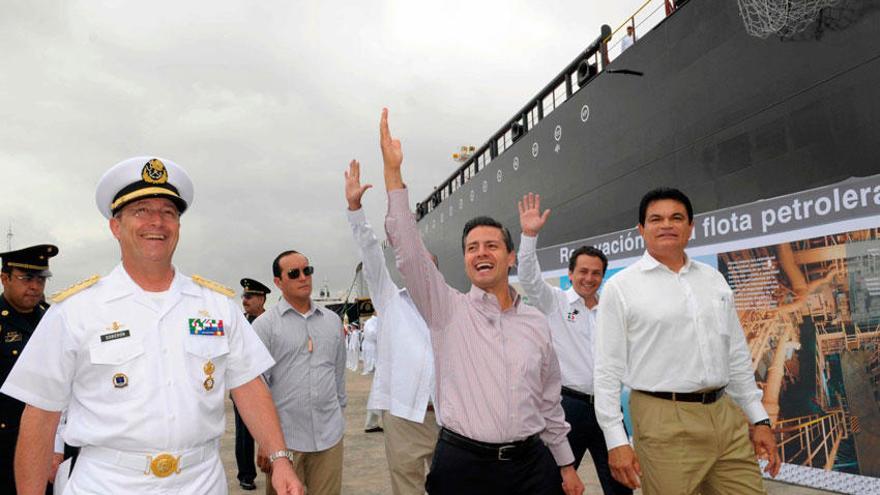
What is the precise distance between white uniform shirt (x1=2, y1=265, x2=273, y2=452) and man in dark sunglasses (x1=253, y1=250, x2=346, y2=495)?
163 centimetres

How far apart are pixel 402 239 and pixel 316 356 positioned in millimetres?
1793

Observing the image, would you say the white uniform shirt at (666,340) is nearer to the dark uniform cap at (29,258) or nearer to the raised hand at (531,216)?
the raised hand at (531,216)

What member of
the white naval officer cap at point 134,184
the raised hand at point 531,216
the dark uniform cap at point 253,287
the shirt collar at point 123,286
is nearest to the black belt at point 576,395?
the raised hand at point 531,216

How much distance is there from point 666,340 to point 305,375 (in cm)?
213

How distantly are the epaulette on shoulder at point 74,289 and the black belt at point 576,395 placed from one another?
2.87m

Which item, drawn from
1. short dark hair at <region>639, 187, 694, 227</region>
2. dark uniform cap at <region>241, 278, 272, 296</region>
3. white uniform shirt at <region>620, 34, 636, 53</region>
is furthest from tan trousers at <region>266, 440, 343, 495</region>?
white uniform shirt at <region>620, 34, 636, 53</region>

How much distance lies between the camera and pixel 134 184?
1.91 metres

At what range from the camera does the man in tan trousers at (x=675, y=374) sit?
2.48 metres

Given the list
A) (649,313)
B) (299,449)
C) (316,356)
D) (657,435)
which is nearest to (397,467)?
(299,449)

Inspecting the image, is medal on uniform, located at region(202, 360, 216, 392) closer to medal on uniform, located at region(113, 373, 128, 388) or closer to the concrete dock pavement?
medal on uniform, located at region(113, 373, 128, 388)

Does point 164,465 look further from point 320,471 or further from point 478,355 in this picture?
point 320,471

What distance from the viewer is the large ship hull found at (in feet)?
17.5

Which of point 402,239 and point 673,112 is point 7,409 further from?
point 673,112

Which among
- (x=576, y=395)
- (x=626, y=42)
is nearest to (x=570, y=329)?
(x=576, y=395)
